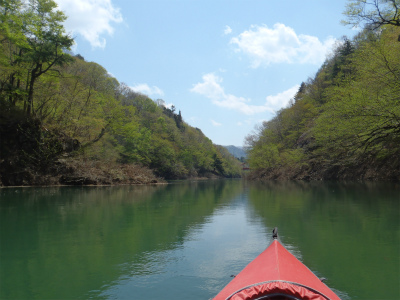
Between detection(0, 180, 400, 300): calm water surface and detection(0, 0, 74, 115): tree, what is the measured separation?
14.9 m

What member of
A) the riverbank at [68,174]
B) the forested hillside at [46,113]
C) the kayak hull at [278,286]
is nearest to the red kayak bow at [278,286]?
the kayak hull at [278,286]

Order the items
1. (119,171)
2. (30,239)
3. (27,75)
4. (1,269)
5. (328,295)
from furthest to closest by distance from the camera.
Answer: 1. (119,171)
2. (27,75)
3. (30,239)
4. (1,269)
5. (328,295)

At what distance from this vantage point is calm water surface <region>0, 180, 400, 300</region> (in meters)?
4.66

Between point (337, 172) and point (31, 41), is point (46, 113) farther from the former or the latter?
point (337, 172)

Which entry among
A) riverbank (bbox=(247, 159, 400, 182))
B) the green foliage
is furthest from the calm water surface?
riverbank (bbox=(247, 159, 400, 182))

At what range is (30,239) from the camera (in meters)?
7.63

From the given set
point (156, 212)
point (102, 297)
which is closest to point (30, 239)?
point (102, 297)

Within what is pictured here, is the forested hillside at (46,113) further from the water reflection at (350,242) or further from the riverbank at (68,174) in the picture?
the water reflection at (350,242)

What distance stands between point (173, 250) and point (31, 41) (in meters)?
23.5

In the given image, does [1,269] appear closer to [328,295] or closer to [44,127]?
[328,295]

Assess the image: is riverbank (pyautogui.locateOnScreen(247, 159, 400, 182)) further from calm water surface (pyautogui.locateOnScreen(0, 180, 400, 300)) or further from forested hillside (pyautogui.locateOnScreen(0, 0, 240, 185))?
forested hillside (pyautogui.locateOnScreen(0, 0, 240, 185))

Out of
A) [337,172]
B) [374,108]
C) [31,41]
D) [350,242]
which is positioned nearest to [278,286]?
[350,242]

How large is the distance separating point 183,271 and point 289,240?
3382 mm

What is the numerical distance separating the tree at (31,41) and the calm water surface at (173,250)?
1492 cm
